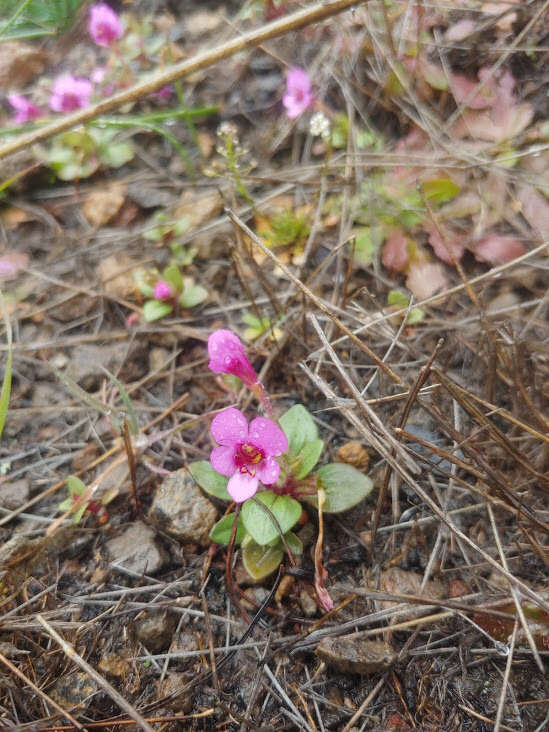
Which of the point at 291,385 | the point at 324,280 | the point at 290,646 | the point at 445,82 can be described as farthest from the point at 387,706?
the point at 445,82

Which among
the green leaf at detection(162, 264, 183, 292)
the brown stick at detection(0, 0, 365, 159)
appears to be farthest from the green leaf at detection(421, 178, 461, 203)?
the green leaf at detection(162, 264, 183, 292)

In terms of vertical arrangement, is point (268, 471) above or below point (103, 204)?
below

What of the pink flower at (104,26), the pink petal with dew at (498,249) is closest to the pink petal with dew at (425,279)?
the pink petal with dew at (498,249)

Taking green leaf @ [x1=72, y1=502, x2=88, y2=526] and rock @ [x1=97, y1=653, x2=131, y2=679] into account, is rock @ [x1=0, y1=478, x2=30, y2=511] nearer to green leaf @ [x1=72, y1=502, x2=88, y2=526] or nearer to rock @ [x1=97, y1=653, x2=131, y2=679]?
green leaf @ [x1=72, y1=502, x2=88, y2=526]

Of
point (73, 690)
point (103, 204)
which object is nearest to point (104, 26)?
point (103, 204)

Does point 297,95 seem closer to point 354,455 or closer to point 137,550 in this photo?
point 354,455

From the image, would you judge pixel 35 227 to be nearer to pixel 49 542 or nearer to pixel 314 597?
pixel 49 542

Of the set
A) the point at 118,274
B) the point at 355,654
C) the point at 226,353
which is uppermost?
the point at 226,353

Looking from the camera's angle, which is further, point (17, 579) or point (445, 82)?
point (445, 82)
